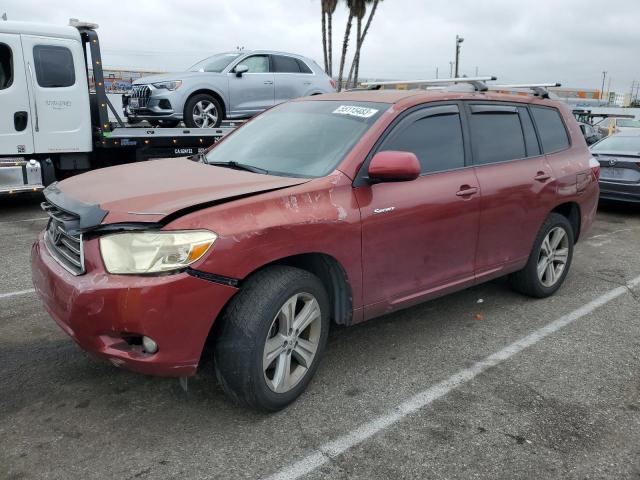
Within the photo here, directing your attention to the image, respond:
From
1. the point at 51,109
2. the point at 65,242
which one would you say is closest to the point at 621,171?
the point at 65,242

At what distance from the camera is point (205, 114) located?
35.1 feet

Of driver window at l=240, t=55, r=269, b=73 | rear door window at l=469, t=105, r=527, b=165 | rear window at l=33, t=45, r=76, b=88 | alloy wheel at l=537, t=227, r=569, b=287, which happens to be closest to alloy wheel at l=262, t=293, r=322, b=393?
rear door window at l=469, t=105, r=527, b=165

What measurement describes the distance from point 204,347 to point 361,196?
1.23m

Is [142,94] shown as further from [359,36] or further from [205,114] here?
[359,36]

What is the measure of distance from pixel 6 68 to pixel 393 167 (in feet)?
24.5

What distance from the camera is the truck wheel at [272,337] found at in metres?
2.83

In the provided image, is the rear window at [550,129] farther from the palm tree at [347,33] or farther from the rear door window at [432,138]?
the palm tree at [347,33]

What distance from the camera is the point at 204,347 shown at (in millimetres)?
2941

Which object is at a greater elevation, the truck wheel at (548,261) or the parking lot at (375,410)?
the truck wheel at (548,261)

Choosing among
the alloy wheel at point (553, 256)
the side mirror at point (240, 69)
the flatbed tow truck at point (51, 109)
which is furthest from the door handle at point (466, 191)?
the side mirror at point (240, 69)

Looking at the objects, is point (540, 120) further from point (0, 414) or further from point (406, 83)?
point (0, 414)

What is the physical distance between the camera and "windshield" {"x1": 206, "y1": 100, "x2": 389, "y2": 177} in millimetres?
3492

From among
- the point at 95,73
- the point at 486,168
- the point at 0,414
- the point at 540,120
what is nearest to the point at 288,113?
the point at 486,168

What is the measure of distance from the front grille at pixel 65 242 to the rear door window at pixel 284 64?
8.89 metres
